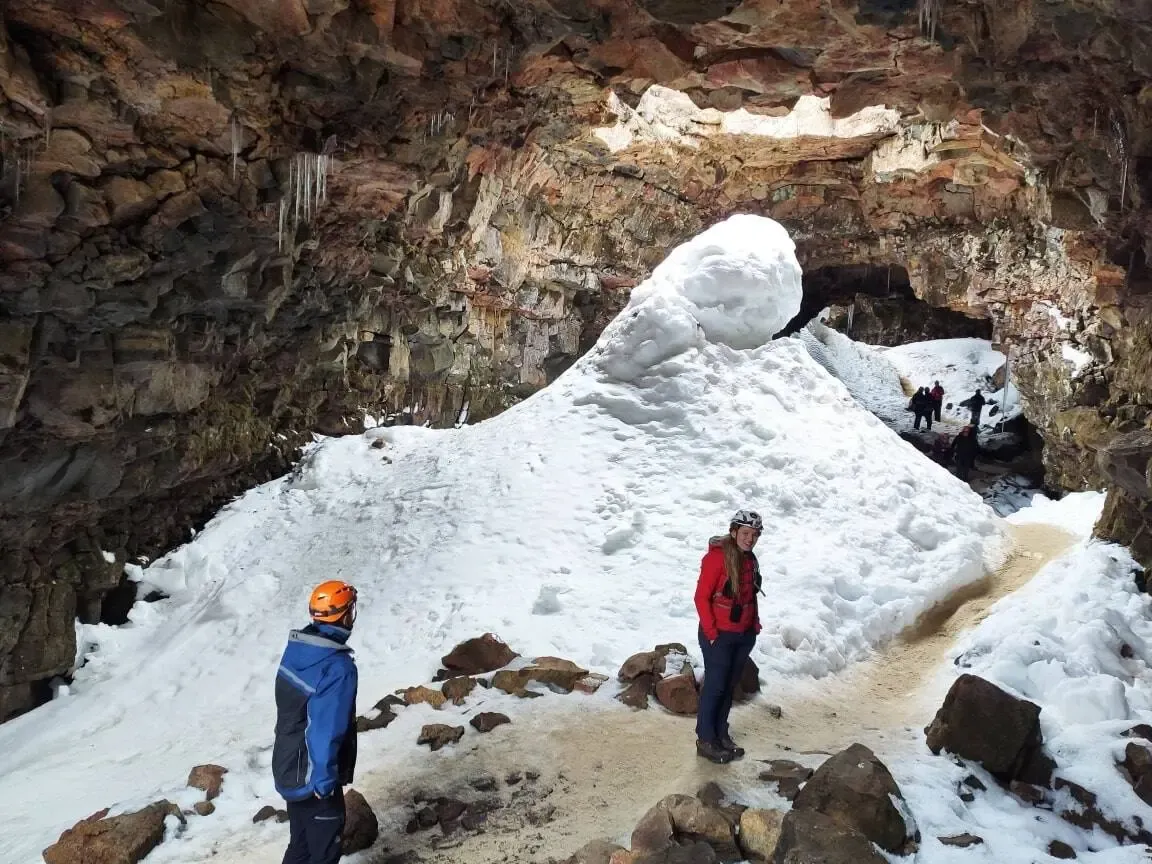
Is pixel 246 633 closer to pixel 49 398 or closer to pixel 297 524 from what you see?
pixel 297 524

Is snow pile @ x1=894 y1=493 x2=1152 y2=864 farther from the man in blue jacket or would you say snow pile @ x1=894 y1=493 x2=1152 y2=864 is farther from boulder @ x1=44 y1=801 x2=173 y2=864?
boulder @ x1=44 y1=801 x2=173 y2=864

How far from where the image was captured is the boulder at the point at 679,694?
6965 mm

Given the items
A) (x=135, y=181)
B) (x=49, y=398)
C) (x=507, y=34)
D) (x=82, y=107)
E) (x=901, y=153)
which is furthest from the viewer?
(x=901, y=153)

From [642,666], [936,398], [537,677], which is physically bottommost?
[537,677]

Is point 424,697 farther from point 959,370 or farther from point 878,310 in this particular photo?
point 878,310

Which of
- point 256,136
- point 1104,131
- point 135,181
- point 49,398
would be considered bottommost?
point 49,398

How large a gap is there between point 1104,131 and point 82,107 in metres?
9.75

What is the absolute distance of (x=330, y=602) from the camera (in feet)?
13.3

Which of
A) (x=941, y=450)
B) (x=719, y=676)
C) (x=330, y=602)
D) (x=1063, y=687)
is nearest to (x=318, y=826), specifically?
(x=330, y=602)

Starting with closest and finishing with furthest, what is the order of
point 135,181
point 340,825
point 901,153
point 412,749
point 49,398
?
point 340,825
point 412,749
point 135,181
point 49,398
point 901,153

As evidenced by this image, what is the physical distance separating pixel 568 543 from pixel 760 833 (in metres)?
6.52

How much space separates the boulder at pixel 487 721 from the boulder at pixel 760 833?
8.75 feet

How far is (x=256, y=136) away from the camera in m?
8.41

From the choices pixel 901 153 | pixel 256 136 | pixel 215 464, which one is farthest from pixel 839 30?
pixel 901 153
